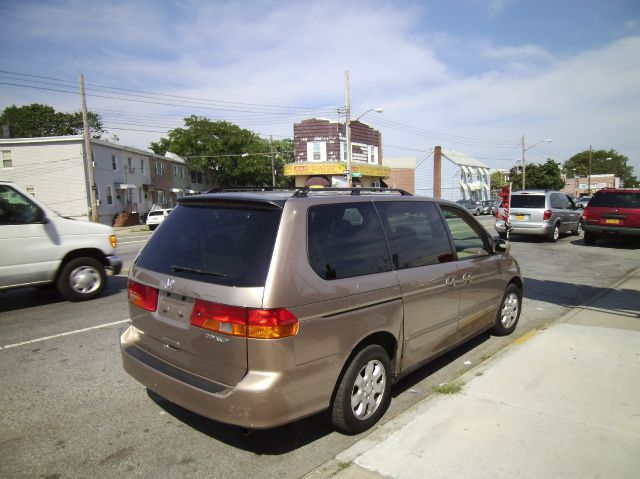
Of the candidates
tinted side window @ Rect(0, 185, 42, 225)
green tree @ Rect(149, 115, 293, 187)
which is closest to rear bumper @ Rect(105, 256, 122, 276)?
tinted side window @ Rect(0, 185, 42, 225)

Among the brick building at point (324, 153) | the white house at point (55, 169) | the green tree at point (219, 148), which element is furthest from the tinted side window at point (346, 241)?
the green tree at point (219, 148)

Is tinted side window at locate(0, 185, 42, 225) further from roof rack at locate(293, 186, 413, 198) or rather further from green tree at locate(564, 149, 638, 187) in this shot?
green tree at locate(564, 149, 638, 187)

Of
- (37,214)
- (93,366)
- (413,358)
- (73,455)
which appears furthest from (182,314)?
(37,214)

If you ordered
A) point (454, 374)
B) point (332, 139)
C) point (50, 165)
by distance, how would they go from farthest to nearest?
point (332, 139) < point (50, 165) < point (454, 374)

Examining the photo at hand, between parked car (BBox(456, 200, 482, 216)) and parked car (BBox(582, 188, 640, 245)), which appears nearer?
parked car (BBox(582, 188, 640, 245))

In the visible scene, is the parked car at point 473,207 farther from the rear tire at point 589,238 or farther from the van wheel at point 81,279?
the van wheel at point 81,279

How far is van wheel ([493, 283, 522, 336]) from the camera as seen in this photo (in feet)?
17.4

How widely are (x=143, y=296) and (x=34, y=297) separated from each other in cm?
570

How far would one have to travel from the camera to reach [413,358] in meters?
3.75

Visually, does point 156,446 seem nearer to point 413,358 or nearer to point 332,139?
point 413,358

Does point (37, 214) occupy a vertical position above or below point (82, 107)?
below

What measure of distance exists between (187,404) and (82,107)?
27048mm

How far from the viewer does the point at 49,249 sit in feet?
22.5

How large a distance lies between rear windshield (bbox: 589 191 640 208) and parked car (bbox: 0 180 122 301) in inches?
551
